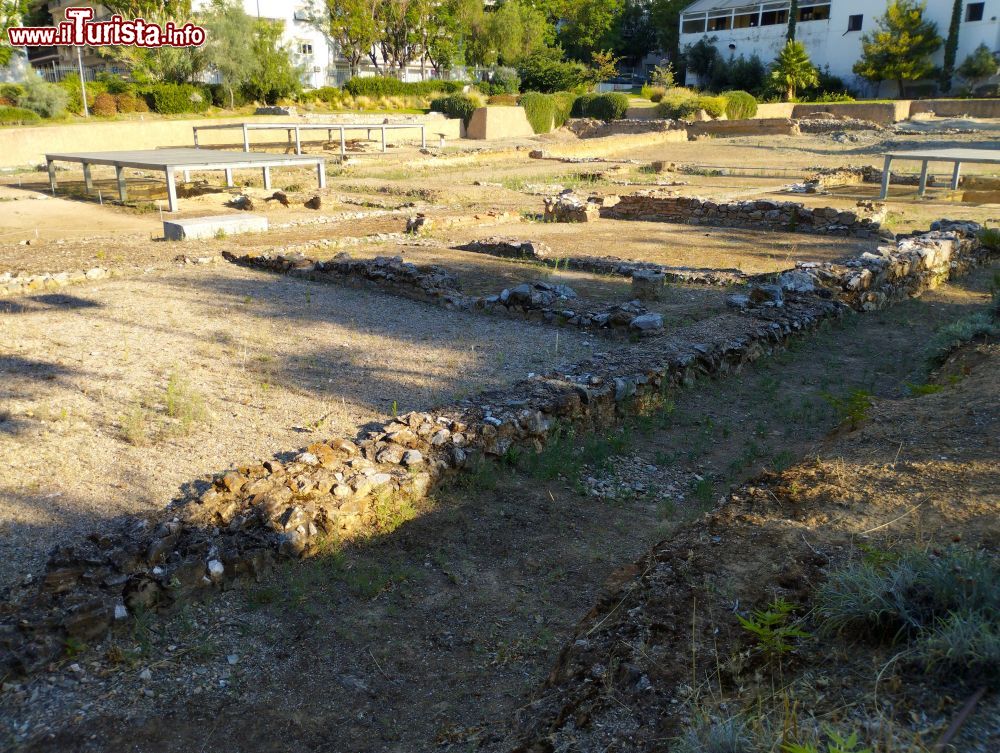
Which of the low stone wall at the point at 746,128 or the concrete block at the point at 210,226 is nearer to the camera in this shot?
the concrete block at the point at 210,226

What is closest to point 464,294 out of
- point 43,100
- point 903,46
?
point 43,100

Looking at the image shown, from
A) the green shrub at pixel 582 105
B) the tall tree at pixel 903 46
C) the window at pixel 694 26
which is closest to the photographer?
the green shrub at pixel 582 105

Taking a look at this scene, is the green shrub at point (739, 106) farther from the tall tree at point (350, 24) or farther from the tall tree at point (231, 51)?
the tall tree at point (231, 51)

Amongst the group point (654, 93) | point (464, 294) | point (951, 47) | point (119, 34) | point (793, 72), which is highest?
point (951, 47)

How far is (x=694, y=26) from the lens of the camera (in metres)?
58.6

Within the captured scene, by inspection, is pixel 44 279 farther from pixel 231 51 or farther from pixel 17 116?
pixel 231 51

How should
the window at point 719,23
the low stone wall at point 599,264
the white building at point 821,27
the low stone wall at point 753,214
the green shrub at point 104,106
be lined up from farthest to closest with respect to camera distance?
1. the window at point 719,23
2. the white building at point 821,27
3. the green shrub at point 104,106
4. the low stone wall at point 753,214
5. the low stone wall at point 599,264

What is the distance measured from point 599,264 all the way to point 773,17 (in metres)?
51.5

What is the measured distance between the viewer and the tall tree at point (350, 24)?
1859 inches

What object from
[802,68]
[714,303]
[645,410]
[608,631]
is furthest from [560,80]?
[608,631]

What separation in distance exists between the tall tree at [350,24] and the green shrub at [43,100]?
20612 mm

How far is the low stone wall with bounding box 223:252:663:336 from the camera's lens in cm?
792

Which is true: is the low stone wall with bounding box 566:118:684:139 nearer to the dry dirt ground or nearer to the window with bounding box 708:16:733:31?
the window with bounding box 708:16:733:31

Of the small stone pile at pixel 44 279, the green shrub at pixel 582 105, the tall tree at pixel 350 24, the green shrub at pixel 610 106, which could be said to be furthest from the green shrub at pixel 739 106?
the small stone pile at pixel 44 279
